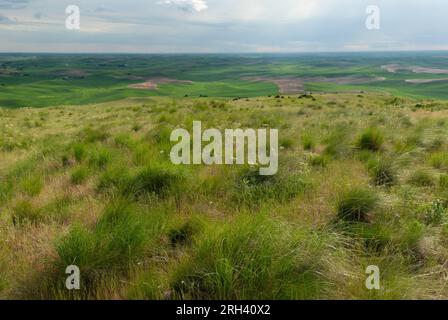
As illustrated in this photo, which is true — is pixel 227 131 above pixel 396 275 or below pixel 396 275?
above

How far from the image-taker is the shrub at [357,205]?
4.62m

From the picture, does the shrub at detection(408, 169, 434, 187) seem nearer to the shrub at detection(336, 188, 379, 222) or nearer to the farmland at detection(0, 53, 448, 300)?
the farmland at detection(0, 53, 448, 300)

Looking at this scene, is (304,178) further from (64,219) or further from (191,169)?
(64,219)

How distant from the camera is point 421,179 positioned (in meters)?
6.24

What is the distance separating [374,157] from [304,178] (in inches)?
95.5

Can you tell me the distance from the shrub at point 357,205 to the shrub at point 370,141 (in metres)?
4.25

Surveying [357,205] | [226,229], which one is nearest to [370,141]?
[357,205]

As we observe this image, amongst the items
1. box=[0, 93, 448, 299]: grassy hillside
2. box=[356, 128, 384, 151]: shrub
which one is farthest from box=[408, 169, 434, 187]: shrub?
box=[356, 128, 384, 151]: shrub

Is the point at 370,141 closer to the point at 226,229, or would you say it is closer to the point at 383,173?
the point at 383,173

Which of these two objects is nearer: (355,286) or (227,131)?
(355,286)

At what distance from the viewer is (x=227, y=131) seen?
11.3 metres

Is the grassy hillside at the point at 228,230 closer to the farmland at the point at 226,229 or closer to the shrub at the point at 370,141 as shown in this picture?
the farmland at the point at 226,229

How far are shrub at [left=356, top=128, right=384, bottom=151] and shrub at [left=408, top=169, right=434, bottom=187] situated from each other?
2359mm
